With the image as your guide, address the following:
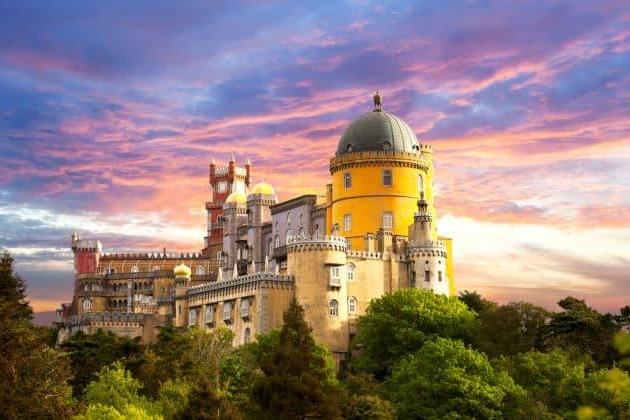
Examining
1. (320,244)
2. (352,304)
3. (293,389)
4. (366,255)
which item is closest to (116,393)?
(293,389)

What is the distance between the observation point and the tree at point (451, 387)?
65.4 meters

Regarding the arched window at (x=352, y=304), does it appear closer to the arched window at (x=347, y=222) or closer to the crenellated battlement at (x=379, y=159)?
the arched window at (x=347, y=222)

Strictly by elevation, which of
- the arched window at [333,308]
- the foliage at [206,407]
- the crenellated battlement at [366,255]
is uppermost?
the crenellated battlement at [366,255]

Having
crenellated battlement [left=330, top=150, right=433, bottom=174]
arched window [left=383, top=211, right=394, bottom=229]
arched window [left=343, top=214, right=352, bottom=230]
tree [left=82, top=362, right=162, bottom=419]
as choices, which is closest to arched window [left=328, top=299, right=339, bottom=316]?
arched window [left=343, top=214, right=352, bottom=230]

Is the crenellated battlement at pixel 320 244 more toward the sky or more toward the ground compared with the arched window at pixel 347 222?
more toward the ground

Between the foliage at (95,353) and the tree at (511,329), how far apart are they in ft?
89.8

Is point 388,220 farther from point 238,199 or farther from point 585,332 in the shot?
point 238,199

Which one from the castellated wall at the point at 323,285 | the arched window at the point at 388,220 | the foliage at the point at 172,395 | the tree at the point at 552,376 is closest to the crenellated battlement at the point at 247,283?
the castellated wall at the point at 323,285

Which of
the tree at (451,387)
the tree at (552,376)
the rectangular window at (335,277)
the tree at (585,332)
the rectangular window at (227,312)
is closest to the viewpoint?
the tree at (451,387)

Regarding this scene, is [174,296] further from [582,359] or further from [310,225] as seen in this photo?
[582,359]

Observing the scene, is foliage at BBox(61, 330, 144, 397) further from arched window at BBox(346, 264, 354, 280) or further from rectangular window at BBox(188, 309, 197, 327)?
arched window at BBox(346, 264, 354, 280)

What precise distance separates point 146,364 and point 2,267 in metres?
25.4

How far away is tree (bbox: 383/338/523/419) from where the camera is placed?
65.4 meters

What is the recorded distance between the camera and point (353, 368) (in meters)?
83.5
